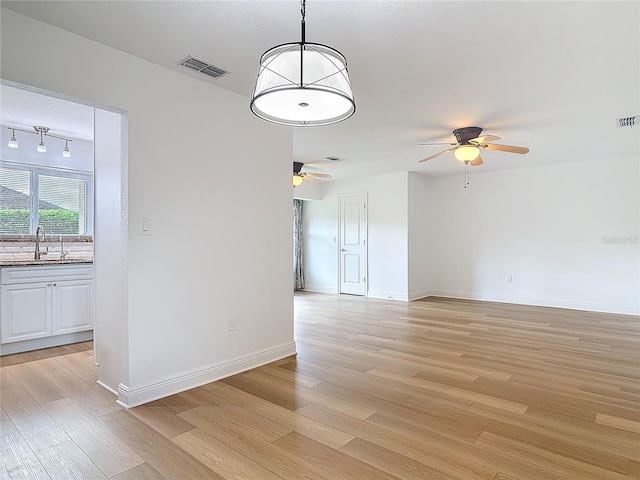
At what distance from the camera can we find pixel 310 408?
2658mm

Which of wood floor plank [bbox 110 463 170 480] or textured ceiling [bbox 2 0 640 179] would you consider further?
textured ceiling [bbox 2 0 640 179]

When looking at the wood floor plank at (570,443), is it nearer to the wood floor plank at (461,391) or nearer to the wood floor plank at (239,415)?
the wood floor plank at (461,391)

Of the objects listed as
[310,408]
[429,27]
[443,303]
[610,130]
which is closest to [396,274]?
[443,303]

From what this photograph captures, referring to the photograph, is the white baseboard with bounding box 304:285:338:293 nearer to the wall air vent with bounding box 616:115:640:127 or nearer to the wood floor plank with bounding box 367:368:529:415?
the wood floor plank with bounding box 367:368:529:415

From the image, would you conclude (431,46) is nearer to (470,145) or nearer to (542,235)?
(470,145)

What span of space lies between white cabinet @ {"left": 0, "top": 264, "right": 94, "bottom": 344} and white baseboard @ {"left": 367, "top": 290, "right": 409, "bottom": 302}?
510cm

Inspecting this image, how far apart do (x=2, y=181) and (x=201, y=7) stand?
4019mm

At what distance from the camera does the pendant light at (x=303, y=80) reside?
153cm

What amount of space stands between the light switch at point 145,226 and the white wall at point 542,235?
6322mm

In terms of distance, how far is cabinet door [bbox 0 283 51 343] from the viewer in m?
3.84

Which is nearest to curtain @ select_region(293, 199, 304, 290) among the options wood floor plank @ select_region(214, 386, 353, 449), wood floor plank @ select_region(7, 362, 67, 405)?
wood floor plank @ select_region(7, 362, 67, 405)

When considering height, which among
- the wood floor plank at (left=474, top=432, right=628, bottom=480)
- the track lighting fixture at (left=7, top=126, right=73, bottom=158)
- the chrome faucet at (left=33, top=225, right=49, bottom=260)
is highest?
the track lighting fixture at (left=7, top=126, right=73, bottom=158)

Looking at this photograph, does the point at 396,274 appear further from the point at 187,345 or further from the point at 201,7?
the point at 201,7

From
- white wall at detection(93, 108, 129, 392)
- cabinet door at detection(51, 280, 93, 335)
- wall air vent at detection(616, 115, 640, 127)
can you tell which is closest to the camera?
white wall at detection(93, 108, 129, 392)
